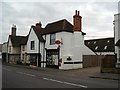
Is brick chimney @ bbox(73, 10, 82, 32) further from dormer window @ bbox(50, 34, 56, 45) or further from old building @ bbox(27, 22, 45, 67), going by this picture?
old building @ bbox(27, 22, 45, 67)

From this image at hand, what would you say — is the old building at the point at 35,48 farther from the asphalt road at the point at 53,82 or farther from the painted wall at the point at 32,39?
the asphalt road at the point at 53,82

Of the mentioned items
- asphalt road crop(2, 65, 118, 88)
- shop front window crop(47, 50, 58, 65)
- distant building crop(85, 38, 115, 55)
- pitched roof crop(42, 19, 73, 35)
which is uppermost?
pitched roof crop(42, 19, 73, 35)

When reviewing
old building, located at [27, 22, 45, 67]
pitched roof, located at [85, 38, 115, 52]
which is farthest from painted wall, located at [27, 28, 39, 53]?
pitched roof, located at [85, 38, 115, 52]

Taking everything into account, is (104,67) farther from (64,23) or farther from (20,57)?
(20,57)

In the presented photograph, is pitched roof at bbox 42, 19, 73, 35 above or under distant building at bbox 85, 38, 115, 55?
above

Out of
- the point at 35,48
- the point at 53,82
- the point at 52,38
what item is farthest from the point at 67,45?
the point at 53,82

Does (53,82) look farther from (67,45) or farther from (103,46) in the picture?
(103,46)

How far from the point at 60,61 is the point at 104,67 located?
7.08 m

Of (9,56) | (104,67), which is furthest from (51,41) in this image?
(9,56)

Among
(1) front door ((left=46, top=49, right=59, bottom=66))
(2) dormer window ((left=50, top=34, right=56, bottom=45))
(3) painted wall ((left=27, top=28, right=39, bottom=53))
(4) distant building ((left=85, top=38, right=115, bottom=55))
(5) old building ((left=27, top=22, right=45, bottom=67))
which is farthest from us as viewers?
(4) distant building ((left=85, top=38, right=115, bottom=55))

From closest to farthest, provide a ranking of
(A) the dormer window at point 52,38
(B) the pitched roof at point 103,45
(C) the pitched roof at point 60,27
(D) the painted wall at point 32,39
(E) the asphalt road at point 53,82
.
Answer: (E) the asphalt road at point 53,82 < (C) the pitched roof at point 60,27 < (A) the dormer window at point 52,38 < (D) the painted wall at point 32,39 < (B) the pitched roof at point 103,45

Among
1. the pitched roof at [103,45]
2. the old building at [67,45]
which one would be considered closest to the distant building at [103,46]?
the pitched roof at [103,45]

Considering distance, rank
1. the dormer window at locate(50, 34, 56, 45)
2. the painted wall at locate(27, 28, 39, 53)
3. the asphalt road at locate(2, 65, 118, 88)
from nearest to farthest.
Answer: the asphalt road at locate(2, 65, 118, 88) → the dormer window at locate(50, 34, 56, 45) → the painted wall at locate(27, 28, 39, 53)

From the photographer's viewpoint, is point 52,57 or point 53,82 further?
point 52,57
